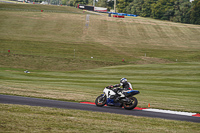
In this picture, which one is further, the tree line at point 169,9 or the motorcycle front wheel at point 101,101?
the tree line at point 169,9

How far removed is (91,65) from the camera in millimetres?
55719

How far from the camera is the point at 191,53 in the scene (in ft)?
243

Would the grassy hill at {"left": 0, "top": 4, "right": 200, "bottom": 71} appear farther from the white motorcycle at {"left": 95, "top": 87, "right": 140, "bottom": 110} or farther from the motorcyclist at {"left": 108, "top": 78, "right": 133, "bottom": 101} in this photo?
the motorcyclist at {"left": 108, "top": 78, "right": 133, "bottom": 101}

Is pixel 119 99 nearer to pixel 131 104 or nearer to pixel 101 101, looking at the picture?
pixel 131 104

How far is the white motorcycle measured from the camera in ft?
55.0

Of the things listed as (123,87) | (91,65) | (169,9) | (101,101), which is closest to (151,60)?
(91,65)

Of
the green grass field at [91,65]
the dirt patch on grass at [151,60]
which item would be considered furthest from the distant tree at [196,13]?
the dirt patch on grass at [151,60]

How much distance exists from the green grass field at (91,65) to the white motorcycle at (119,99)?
2.30m

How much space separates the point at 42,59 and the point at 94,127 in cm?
4782

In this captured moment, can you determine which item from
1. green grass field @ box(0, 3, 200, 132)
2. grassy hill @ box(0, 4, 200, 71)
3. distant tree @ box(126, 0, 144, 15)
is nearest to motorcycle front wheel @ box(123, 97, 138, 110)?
green grass field @ box(0, 3, 200, 132)

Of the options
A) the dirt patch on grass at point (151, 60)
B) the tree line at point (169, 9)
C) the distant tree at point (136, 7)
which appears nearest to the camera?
the dirt patch on grass at point (151, 60)

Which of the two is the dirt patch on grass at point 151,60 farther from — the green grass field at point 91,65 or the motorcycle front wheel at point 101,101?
the motorcycle front wheel at point 101,101

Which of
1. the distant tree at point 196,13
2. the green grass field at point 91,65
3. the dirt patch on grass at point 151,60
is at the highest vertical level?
the distant tree at point 196,13

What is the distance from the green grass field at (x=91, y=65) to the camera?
13.0 metres
